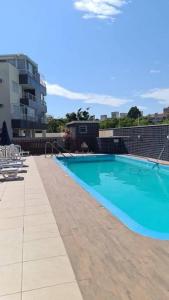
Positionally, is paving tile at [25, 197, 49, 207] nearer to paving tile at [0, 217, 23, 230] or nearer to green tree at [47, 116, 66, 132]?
paving tile at [0, 217, 23, 230]

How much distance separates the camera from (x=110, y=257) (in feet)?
13.0

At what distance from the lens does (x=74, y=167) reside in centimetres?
1683

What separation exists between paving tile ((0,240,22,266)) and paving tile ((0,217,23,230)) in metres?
0.73

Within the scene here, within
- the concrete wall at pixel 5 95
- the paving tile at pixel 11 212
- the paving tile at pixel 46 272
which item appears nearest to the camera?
the paving tile at pixel 46 272

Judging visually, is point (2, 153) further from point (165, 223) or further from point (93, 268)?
point (93, 268)

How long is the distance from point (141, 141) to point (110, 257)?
15007 millimetres

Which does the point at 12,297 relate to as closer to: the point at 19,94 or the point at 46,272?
the point at 46,272

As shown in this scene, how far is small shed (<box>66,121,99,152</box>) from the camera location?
2217 centimetres

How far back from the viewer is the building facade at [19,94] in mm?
31484

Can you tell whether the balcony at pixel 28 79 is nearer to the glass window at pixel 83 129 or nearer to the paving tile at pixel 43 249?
the glass window at pixel 83 129

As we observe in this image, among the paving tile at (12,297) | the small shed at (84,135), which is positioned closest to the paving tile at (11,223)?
the paving tile at (12,297)

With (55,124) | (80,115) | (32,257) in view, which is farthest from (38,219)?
(55,124)

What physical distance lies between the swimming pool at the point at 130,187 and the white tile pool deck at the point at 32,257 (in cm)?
137

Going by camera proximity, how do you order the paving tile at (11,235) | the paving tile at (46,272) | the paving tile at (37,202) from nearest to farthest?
the paving tile at (46,272)
the paving tile at (11,235)
the paving tile at (37,202)
